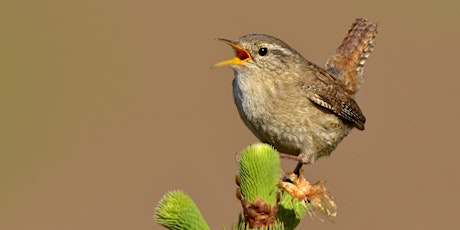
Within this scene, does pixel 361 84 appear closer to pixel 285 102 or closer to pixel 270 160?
pixel 285 102

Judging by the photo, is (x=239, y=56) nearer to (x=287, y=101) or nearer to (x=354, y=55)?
(x=287, y=101)

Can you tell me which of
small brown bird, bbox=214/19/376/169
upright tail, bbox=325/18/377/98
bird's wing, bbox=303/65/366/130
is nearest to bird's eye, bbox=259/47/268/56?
small brown bird, bbox=214/19/376/169

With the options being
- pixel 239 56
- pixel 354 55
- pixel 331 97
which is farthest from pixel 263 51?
pixel 354 55

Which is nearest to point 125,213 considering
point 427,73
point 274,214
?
point 427,73

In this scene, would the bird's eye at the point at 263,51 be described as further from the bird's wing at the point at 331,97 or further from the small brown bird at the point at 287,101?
the bird's wing at the point at 331,97

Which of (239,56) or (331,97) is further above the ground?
(331,97)

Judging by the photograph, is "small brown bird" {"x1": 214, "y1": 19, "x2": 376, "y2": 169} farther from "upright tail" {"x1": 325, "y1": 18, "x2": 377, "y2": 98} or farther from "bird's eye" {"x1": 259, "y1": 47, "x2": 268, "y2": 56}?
"upright tail" {"x1": 325, "y1": 18, "x2": 377, "y2": 98}
